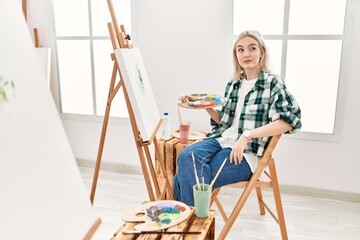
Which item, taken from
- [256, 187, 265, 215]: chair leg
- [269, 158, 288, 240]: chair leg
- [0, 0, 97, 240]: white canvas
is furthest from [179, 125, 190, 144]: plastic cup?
[0, 0, 97, 240]: white canvas

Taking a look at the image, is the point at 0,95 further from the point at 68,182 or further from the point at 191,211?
the point at 191,211

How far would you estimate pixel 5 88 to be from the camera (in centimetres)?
86

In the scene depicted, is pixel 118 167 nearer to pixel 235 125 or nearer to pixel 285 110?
pixel 235 125

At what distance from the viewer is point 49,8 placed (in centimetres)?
317

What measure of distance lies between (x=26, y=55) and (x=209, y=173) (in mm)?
1222

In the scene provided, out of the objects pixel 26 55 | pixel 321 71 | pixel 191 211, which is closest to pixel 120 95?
pixel 321 71

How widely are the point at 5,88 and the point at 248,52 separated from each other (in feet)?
4.66

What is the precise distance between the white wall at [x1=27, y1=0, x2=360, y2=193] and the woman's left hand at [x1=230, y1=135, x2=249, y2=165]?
898 millimetres

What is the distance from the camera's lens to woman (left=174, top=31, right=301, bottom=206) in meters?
1.91

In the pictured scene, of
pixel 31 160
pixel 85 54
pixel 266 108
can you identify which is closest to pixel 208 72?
pixel 266 108

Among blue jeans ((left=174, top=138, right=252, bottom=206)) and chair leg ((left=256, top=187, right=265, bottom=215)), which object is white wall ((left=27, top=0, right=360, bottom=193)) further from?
blue jeans ((left=174, top=138, right=252, bottom=206))

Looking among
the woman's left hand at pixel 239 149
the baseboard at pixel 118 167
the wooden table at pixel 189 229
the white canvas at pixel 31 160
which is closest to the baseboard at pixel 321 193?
the woman's left hand at pixel 239 149

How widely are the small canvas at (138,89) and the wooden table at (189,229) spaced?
48cm

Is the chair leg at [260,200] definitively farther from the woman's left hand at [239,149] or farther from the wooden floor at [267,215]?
the woman's left hand at [239,149]
